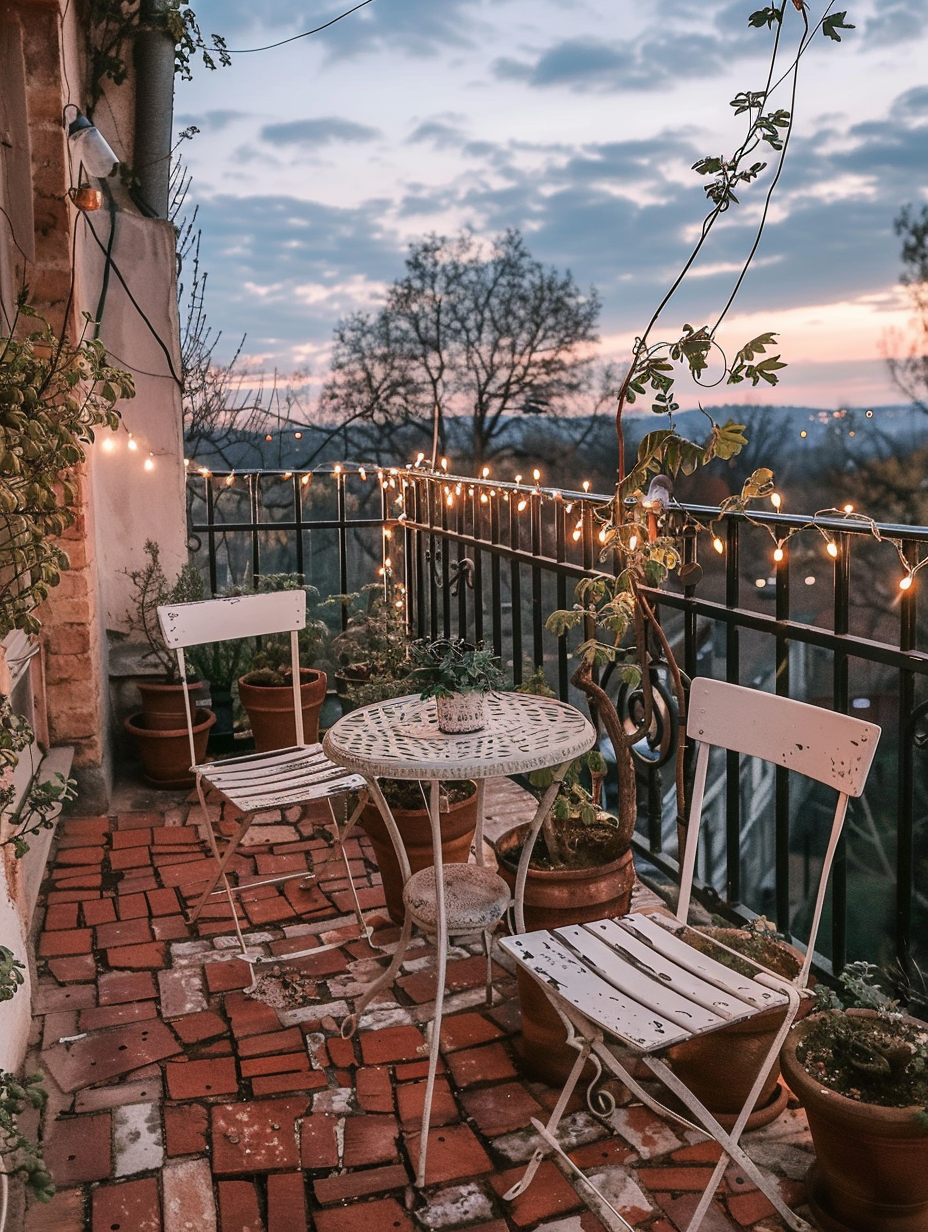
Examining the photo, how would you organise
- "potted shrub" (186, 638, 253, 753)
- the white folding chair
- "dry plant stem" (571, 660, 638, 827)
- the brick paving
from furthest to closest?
1. "potted shrub" (186, 638, 253, 753)
2. the white folding chair
3. "dry plant stem" (571, 660, 638, 827)
4. the brick paving

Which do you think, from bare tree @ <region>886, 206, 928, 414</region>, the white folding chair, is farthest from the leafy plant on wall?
bare tree @ <region>886, 206, 928, 414</region>

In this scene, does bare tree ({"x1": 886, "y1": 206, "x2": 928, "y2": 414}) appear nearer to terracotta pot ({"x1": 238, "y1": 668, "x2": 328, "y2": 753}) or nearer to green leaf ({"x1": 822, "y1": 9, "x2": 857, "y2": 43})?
terracotta pot ({"x1": 238, "y1": 668, "x2": 328, "y2": 753})

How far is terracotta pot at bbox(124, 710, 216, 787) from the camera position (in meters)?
4.60

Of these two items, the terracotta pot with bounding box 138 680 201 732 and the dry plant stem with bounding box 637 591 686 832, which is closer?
the dry plant stem with bounding box 637 591 686 832

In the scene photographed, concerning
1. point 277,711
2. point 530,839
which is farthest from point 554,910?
point 277,711

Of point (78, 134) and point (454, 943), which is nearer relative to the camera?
point (454, 943)

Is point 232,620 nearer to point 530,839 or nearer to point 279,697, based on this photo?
point 279,697

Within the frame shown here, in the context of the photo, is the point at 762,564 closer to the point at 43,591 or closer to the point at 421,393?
the point at 421,393

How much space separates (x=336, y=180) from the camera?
45.2 feet

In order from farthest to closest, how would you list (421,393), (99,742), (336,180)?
(336,180) < (421,393) < (99,742)

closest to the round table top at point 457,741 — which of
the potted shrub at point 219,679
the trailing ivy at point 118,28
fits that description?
the potted shrub at point 219,679

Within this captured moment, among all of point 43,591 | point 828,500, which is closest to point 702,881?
point 43,591

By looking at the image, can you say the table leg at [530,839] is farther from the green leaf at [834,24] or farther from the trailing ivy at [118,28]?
the trailing ivy at [118,28]

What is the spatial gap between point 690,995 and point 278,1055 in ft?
4.00
